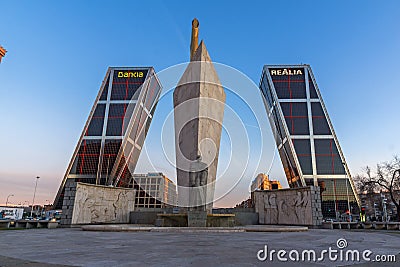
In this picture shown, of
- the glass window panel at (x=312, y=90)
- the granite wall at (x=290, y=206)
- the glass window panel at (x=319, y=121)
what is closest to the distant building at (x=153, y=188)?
the glass window panel at (x=319, y=121)

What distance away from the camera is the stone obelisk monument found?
13.0m

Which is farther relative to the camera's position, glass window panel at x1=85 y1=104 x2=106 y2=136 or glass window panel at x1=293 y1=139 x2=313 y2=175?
glass window panel at x1=85 y1=104 x2=106 y2=136

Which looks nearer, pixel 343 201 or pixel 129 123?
pixel 343 201

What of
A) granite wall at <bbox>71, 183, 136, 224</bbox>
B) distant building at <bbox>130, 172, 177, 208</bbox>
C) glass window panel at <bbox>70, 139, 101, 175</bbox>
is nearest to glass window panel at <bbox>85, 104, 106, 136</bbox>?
glass window panel at <bbox>70, 139, 101, 175</bbox>

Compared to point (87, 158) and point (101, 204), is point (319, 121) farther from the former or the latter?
point (101, 204)

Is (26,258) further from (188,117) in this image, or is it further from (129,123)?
(129,123)

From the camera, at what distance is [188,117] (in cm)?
1479

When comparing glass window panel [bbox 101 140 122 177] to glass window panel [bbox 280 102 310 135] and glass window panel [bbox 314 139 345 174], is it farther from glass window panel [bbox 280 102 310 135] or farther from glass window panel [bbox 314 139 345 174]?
glass window panel [bbox 314 139 345 174]

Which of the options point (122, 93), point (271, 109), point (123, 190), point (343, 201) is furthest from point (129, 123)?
point (343, 201)

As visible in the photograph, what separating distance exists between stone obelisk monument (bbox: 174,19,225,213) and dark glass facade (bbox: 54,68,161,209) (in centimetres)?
4679

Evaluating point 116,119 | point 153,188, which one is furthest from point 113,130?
point 153,188

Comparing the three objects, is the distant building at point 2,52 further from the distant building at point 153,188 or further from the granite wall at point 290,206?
the distant building at point 153,188

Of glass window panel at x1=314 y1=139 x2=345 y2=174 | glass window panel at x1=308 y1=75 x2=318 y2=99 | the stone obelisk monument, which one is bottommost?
the stone obelisk monument

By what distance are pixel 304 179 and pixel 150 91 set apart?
45.0 meters
